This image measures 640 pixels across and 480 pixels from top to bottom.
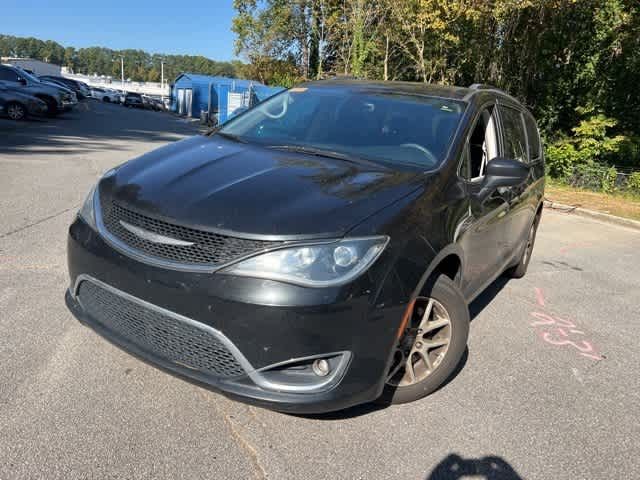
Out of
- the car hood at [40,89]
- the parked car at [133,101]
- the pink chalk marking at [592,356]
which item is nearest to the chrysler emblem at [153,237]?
the pink chalk marking at [592,356]

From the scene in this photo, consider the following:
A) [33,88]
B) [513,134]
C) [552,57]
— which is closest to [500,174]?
[513,134]

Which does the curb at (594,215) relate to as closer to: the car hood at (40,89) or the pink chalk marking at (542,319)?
the pink chalk marking at (542,319)

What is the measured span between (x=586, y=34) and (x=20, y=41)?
Answer: 547 feet

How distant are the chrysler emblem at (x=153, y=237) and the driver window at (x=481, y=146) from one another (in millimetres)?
1828

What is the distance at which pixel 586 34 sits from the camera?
45.1ft

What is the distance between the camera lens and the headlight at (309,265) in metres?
2.28

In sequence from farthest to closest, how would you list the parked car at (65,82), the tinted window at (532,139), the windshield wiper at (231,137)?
the parked car at (65,82) < the tinted window at (532,139) < the windshield wiper at (231,137)

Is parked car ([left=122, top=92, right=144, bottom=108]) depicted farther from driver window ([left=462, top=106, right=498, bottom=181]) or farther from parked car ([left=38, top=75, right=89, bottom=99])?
driver window ([left=462, top=106, right=498, bottom=181])

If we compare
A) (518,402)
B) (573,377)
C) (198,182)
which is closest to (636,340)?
(573,377)

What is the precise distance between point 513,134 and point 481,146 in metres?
0.90

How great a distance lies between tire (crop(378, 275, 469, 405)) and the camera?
288cm

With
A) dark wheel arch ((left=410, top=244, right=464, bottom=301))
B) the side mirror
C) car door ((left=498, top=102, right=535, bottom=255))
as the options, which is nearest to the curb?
car door ((left=498, top=102, right=535, bottom=255))

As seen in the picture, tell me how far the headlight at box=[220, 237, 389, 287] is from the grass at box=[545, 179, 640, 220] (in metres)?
9.70

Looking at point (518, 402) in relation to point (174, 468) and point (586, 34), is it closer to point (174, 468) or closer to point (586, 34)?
point (174, 468)
